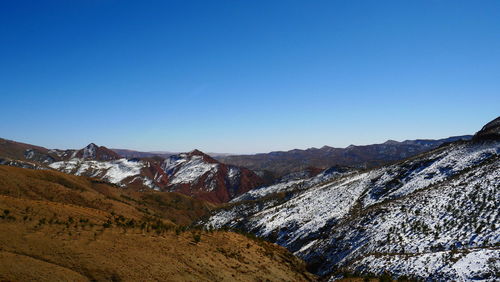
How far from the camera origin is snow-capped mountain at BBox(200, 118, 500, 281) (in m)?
23.7

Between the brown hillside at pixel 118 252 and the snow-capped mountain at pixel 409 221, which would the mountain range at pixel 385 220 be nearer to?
the snow-capped mountain at pixel 409 221

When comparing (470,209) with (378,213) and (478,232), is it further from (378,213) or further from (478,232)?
(378,213)

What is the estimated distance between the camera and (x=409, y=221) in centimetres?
3400

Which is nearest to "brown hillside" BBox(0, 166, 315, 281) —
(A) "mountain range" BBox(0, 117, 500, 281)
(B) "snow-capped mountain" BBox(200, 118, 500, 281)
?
(A) "mountain range" BBox(0, 117, 500, 281)

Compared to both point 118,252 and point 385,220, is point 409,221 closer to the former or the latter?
point 385,220

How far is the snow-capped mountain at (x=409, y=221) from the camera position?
933 inches

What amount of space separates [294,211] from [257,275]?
34601 millimetres

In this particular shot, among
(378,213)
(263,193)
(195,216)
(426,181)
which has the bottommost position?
(195,216)

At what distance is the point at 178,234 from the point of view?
28.3 metres

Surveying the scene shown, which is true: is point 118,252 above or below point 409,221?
above

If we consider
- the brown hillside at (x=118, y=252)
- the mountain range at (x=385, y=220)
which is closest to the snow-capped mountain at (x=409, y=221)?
the mountain range at (x=385, y=220)

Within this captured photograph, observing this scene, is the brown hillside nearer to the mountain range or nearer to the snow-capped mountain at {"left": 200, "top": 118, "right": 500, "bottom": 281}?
the mountain range

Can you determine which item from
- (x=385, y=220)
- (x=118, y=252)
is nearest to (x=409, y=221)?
(x=385, y=220)

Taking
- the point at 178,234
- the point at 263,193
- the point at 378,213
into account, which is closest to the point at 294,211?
the point at 378,213
